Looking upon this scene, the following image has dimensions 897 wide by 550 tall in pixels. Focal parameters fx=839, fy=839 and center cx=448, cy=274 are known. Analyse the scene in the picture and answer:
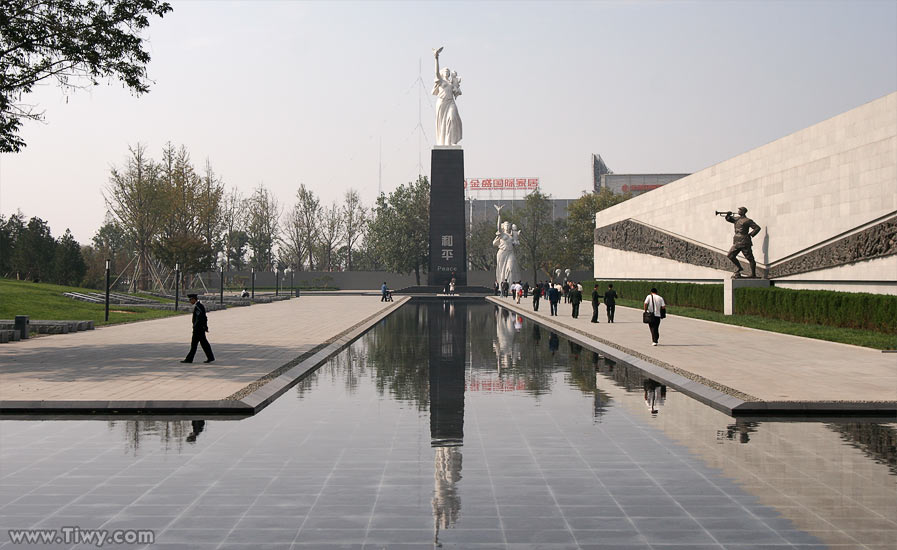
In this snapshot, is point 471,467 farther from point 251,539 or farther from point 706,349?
point 706,349

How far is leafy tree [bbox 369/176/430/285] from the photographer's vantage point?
3561 inches

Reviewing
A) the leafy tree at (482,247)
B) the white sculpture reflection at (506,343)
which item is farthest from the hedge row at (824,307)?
the leafy tree at (482,247)

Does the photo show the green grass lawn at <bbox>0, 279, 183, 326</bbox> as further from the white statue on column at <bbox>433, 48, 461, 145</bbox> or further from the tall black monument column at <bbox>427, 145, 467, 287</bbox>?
the white statue on column at <bbox>433, 48, 461, 145</bbox>

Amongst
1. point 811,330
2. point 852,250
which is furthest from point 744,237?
point 811,330

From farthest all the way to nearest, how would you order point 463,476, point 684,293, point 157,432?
point 684,293 < point 157,432 < point 463,476

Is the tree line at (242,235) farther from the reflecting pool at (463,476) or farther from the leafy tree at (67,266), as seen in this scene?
the reflecting pool at (463,476)

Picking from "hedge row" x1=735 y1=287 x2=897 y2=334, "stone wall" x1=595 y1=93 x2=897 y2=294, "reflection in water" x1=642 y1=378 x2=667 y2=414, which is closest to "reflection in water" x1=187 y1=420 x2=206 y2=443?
"reflection in water" x1=642 y1=378 x2=667 y2=414

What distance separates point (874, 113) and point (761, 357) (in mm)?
14596

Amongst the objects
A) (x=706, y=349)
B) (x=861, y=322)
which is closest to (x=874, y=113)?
(x=861, y=322)

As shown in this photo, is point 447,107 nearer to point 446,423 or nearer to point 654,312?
point 654,312

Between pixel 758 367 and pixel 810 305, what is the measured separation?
13.2 metres

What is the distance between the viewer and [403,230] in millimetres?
90312

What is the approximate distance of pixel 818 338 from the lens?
22.7 m

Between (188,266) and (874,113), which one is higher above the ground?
(874,113)
